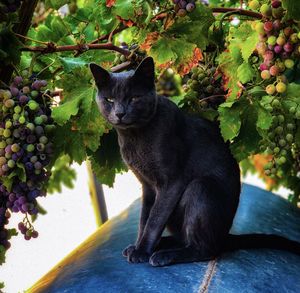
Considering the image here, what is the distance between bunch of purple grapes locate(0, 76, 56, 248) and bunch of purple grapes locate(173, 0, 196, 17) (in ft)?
1.50

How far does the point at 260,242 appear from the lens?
2.02 metres

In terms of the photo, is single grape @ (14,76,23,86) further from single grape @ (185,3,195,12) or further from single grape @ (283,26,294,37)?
single grape @ (283,26,294,37)

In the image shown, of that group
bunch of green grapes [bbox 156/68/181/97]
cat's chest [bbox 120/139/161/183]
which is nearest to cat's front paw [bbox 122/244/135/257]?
cat's chest [bbox 120/139/161/183]

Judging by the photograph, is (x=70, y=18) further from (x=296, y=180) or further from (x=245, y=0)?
(x=296, y=180)

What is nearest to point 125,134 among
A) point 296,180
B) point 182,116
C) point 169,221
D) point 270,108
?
point 182,116

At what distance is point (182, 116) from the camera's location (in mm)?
1999

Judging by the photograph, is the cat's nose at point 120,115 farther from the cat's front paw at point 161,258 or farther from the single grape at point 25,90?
the cat's front paw at point 161,258

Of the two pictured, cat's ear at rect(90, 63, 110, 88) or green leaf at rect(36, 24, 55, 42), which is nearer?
cat's ear at rect(90, 63, 110, 88)

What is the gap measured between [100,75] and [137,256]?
0.57 meters

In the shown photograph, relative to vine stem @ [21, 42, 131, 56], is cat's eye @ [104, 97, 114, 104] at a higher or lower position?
lower

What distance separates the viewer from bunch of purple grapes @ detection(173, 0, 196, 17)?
68.9 inches

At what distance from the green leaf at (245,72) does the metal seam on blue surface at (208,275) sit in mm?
551

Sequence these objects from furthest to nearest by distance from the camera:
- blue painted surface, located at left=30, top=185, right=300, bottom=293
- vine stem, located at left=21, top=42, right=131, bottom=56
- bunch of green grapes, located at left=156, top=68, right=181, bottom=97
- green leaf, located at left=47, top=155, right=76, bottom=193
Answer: bunch of green grapes, located at left=156, top=68, right=181, bottom=97, green leaf, located at left=47, top=155, right=76, bottom=193, vine stem, located at left=21, top=42, right=131, bottom=56, blue painted surface, located at left=30, top=185, right=300, bottom=293

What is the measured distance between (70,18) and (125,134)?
60 cm
